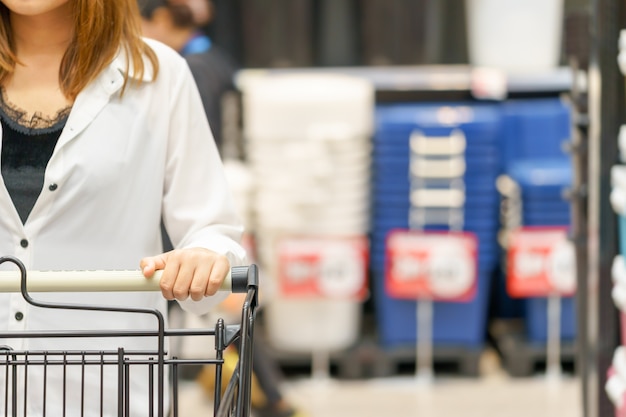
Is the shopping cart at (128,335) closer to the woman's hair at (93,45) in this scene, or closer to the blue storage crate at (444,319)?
the woman's hair at (93,45)

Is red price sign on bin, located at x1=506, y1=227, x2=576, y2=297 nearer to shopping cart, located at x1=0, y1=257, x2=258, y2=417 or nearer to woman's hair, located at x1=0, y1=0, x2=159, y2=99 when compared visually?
woman's hair, located at x1=0, y1=0, x2=159, y2=99

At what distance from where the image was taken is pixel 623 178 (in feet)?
7.13

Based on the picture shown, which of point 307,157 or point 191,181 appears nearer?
point 191,181

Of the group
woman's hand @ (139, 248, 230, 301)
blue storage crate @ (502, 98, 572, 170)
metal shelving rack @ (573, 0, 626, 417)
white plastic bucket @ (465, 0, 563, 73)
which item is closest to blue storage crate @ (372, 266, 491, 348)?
blue storage crate @ (502, 98, 572, 170)

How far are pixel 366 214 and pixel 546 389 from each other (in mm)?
1037

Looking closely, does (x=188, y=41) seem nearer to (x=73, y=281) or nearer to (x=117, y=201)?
(x=117, y=201)

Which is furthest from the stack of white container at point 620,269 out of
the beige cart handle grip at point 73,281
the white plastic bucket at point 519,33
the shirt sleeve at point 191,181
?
the white plastic bucket at point 519,33

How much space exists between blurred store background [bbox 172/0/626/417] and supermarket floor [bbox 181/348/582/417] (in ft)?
0.19

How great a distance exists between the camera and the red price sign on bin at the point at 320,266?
4629 millimetres

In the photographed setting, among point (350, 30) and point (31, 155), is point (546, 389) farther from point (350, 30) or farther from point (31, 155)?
point (31, 155)

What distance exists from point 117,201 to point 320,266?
2.98m

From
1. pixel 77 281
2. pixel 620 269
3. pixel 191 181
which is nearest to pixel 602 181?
pixel 620 269

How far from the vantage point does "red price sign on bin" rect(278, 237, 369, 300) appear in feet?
15.2

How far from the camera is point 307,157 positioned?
179 inches
